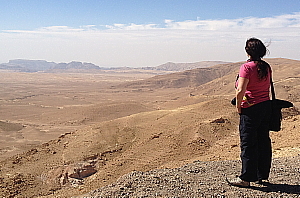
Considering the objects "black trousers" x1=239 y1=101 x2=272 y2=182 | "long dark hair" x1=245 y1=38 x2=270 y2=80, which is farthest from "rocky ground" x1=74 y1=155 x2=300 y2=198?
"long dark hair" x1=245 y1=38 x2=270 y2=80

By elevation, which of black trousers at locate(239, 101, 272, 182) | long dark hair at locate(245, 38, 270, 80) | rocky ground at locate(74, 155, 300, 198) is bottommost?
rocky ground at locate(74, 155, 300, 198)

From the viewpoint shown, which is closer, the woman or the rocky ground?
the woman

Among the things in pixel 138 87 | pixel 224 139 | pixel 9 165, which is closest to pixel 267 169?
pixel 224 139

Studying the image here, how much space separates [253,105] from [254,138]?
0.46 m

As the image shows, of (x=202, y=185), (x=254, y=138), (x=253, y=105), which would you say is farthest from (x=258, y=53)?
(x=202, y=185)

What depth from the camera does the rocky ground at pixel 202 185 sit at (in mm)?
4250

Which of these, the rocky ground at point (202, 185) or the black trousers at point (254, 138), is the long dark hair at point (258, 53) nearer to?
the black trousers at point (254, 138)

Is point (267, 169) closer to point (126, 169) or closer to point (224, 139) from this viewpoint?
point (126, 169)

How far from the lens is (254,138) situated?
4.23 meters

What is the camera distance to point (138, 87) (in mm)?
73312

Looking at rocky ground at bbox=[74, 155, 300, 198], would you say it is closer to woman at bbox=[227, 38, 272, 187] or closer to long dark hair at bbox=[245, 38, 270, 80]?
woman at bbox=[227, 38, 272, 187]

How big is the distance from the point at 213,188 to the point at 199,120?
406 inches

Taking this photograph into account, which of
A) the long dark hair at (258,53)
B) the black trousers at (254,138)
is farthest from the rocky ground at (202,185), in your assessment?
the long dark hair at (258,53)

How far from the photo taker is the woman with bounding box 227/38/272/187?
4.15 meters
